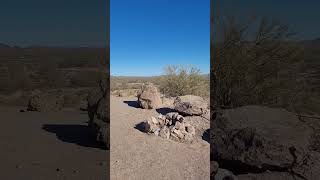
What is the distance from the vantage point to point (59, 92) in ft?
19.5

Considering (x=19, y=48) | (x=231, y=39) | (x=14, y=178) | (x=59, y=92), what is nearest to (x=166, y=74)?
(x=231, y=39)

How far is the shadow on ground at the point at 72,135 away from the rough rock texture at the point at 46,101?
537 mm

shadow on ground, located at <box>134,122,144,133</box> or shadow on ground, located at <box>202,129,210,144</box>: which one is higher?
shadow on ground, located at <box>134,122,144,133</box>

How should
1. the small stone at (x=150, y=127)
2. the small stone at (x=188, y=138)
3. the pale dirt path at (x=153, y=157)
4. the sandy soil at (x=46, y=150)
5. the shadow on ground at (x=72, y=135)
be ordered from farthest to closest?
the small stone at (x=150, y=127), the small stone at (x=188, y=138), the pale dirt path at (x=153, y=157), the shadow on ground at (x=72, y=135), the sandy soil at (x=46, y=150)

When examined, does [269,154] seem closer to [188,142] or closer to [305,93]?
[305,93]

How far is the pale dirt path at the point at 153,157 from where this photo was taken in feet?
19.0

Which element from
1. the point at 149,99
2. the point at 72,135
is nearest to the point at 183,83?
the point at 149,99

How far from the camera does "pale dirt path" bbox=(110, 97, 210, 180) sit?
5793mm

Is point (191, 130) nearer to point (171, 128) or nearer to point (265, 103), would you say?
point (171, 128)

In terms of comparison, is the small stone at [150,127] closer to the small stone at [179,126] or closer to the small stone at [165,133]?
the small stone at [165,133]

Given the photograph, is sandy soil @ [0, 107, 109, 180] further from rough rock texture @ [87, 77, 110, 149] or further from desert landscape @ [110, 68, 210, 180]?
desert landscape @ [110, 68, 210, 180]

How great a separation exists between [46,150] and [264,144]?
2.61 meters

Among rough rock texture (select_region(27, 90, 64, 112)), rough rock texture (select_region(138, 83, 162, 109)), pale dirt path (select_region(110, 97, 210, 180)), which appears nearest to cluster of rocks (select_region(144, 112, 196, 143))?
pale dirt path (select_region(110, 97, 210, 180))

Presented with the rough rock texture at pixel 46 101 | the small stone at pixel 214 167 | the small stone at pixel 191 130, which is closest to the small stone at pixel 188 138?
the small stone at pixel 191 130
